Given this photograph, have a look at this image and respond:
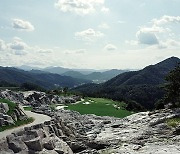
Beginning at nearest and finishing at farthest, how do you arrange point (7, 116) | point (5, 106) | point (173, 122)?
point (7, 116) < point (5, 106) < point (173, 122)

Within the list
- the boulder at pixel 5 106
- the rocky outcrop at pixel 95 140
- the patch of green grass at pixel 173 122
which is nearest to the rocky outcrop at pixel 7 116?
the boulder at pixel 5 106

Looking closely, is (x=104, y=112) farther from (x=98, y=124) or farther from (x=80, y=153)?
(x=80, y=153)

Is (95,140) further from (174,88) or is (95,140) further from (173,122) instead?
(174,88)

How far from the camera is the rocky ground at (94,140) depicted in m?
39.7

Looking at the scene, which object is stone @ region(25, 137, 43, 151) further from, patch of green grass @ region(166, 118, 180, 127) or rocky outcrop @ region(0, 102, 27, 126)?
patch of green grass @ region(166, 118, 180, 127)

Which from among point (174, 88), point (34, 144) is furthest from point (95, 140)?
point (174, 88)

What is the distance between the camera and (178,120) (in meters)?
65.7

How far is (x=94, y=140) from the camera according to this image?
53.4 metres

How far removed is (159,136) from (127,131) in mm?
9985

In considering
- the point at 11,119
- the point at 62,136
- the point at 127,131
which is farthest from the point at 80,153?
the point at 127,131

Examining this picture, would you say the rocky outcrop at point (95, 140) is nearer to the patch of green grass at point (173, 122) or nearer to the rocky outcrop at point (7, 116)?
the patch of green grass at point (173, 122)

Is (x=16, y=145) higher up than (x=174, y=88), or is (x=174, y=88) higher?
(x=174, y=88)

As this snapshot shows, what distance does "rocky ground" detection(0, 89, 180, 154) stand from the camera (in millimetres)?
39688

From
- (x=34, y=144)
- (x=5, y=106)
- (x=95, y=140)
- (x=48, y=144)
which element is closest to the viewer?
(x=34, y=144)
